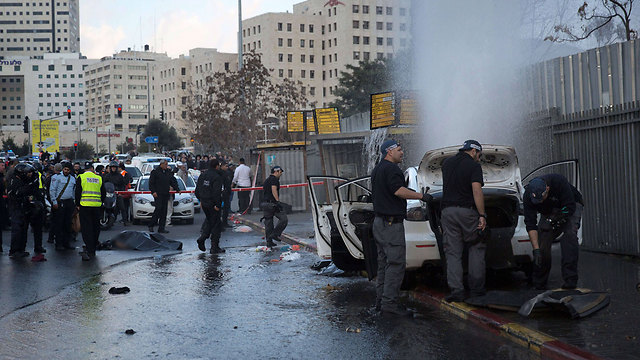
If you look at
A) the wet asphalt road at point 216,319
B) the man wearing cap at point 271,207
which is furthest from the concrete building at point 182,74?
the wet asphalt road at point 216,319

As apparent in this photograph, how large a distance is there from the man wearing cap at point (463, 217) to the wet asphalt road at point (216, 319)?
51 centimetres

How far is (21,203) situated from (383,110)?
38.7ft

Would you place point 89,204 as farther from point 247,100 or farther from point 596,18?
point 247,100

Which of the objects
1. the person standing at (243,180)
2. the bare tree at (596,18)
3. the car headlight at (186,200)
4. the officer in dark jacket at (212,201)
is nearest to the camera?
the officer in dark jacket at (212,201)

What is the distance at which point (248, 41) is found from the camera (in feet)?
480

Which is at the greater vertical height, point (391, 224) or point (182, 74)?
point (182, 74)

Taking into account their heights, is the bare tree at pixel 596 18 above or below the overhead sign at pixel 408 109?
above

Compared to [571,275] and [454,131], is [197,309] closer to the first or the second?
[571,275]

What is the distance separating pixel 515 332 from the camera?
6.63 m

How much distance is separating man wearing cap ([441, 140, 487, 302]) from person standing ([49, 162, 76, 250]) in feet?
31.0

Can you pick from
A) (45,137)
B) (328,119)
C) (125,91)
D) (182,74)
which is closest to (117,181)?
(328,119)

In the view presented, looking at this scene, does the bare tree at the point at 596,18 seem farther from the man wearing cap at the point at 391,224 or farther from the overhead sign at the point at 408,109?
the man wearing cap at the point at 391,224

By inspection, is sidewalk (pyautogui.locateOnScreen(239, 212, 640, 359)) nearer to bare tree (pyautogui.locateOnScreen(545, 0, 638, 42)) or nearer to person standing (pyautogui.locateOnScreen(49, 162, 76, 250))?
person standing (pyautogui.locateOnScreen(49, 162, 76, 250))

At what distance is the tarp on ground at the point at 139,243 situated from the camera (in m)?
15.5
